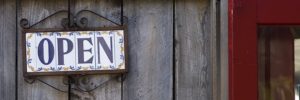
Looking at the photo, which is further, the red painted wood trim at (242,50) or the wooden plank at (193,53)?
the wooden plank at (193,53)

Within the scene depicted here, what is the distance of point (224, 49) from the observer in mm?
1972

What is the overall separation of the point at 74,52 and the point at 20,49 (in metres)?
0.18

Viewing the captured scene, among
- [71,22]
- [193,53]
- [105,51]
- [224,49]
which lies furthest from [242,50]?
[71,22]

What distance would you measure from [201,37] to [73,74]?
0.42 meters

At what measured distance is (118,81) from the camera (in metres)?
2.04

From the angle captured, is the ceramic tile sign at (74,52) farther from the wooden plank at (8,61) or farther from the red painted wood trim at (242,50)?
the red painted wood trim at (242,50)

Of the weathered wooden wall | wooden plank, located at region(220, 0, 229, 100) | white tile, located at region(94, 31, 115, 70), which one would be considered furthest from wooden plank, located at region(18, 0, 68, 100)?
wooden plank, located at region(220, 0, 229, 100)

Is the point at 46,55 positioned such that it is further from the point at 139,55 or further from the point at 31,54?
the point at 139,55

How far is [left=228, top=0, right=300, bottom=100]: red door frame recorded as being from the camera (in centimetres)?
195

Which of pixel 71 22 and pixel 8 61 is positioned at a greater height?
pixel 71 22

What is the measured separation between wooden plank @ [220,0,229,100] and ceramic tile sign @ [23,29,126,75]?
303 mm

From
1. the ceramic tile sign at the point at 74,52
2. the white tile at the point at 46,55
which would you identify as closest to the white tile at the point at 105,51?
the ceramic tile sign at the point at 74,52

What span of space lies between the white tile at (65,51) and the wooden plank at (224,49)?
17.9 inches

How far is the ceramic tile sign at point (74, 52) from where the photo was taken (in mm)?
1994
